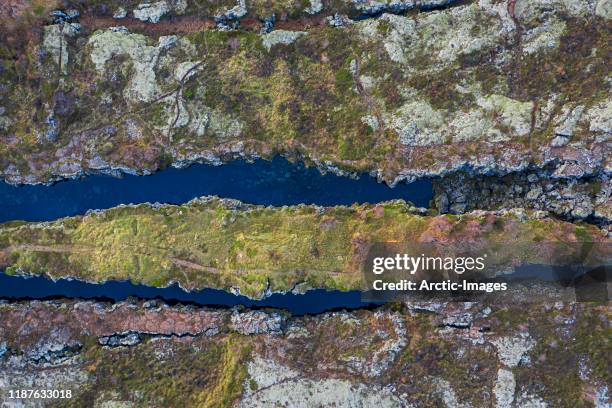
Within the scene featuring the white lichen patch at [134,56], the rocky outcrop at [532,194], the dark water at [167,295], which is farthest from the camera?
the white lichen patch at [134,56]

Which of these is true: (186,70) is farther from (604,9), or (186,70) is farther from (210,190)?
(604,9)

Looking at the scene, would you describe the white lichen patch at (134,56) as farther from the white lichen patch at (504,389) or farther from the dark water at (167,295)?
the white lichen patch at (504,389)

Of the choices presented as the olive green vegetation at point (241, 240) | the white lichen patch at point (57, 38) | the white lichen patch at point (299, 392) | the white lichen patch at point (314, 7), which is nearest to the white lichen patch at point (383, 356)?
the white lichen patch at point (299, 392)

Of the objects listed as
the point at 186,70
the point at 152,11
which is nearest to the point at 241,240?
the point at 186,70

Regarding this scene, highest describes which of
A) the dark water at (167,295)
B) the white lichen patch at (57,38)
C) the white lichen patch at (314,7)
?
the white lichen patch at (314,7)

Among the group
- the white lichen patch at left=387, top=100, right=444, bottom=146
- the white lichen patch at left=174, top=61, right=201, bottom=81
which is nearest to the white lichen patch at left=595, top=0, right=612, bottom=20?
the white lichen patch at left=387, top=100, right=444, bottom=146

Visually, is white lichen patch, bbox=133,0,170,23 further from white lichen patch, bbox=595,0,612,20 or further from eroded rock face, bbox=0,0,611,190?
white lichen patch, bbox=595,0,612,20
